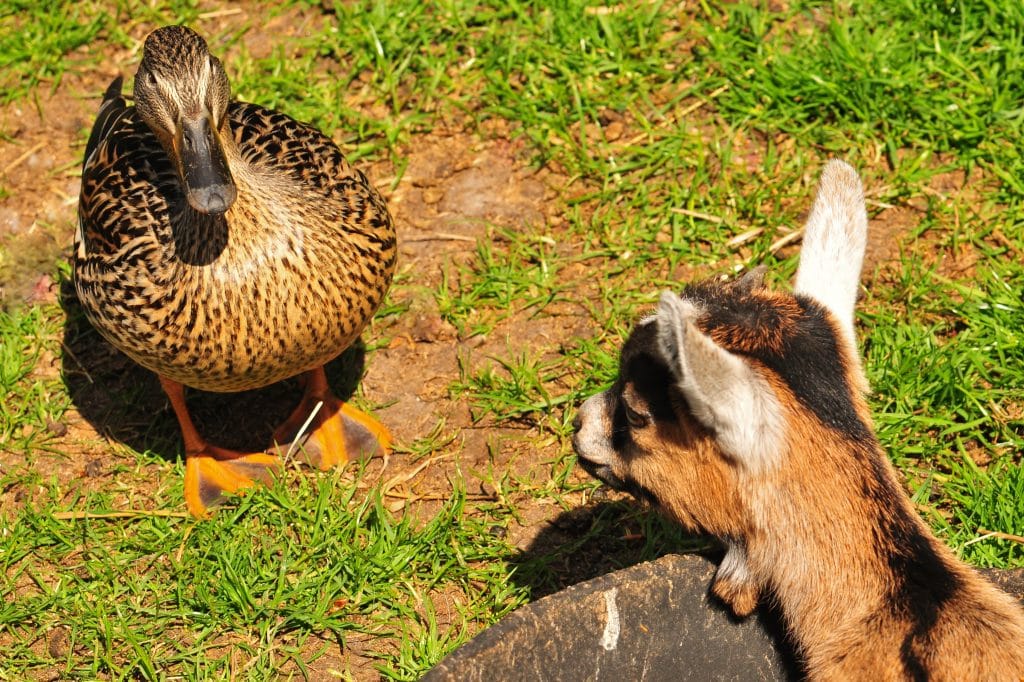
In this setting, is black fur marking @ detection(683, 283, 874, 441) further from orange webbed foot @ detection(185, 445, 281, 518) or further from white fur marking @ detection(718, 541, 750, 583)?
orange webbed foot @ detection(185, 445, 281, 518)

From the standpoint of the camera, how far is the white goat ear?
3354 millimetres

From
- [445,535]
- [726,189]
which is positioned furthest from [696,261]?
[445,535]

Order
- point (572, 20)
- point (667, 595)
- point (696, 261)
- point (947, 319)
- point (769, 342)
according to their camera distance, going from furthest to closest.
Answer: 1. point (572, 20)
2. point (696, 261)
3. point (947, 319)
4. point (667, 595)
5. point (769, 342)

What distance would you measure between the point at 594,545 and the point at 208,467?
179 centimetres

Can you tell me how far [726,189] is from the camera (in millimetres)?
6520

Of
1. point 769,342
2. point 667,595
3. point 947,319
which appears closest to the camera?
point 769,342

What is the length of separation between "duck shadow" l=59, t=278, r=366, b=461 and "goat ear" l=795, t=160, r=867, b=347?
8.84 feet

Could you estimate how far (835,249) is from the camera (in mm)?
4082

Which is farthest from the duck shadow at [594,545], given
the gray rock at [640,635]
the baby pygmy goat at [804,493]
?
the baby pygmy goat at [804,493]

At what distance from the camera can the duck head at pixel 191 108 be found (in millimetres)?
4379

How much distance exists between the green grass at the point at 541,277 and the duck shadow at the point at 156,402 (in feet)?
0.34

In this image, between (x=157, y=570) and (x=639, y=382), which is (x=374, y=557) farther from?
(x=639, y=382)

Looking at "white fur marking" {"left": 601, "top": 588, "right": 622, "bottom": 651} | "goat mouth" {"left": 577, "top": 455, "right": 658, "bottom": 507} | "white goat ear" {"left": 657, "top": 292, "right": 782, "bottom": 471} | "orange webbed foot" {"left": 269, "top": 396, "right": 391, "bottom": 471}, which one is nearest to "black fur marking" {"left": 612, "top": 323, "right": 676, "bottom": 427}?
"white goat ear" {"left": 657, "top": 292, "right": 782, "bottom": 471}

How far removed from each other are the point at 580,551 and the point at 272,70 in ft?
12.1
